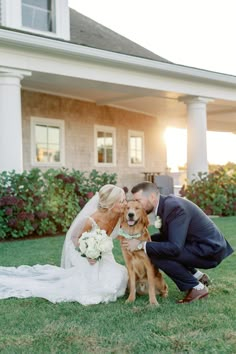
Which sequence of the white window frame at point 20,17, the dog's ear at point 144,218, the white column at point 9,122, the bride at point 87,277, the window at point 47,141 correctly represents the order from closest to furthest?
the dog's ear at point 144,218 → the bride at point 87,277 → the white column at point 9,122 → the white window frame at point 20,17 → the window at point 47,141

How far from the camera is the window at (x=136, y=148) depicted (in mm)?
18744

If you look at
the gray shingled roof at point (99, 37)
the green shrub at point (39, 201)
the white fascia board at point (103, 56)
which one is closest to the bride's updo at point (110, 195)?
the green shrub at point (39, 201)

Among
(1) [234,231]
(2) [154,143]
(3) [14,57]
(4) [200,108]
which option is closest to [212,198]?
(4) [200,108]

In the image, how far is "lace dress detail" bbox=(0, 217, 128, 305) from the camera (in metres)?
5.66

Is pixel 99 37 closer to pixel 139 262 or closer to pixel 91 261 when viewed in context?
pixel 91 261

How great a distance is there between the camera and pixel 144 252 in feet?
17.7

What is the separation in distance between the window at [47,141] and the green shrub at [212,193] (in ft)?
12.2

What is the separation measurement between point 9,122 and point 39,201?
5.49 feet

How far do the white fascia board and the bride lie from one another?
17.7 feet

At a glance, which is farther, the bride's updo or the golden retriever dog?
the bride's updo

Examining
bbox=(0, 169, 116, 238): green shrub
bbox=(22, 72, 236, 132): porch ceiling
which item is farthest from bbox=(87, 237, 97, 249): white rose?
bbox=(22, 72, 236, 132): porch ceiling

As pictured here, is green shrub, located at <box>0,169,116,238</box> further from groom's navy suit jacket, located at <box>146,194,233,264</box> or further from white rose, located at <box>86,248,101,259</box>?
groom's navy suit jacket, located at <box>146,194,233,264</box>

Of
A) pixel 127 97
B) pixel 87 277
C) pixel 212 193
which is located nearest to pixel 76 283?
pixel 87 277

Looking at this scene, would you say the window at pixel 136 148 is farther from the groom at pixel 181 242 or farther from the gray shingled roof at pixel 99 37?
the groom at pixel 181 242
